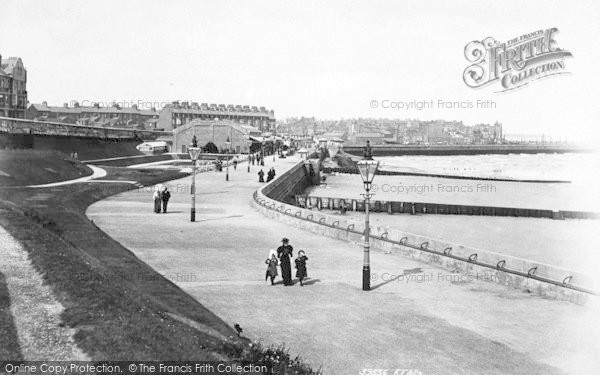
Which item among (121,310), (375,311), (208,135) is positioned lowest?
(375,311)

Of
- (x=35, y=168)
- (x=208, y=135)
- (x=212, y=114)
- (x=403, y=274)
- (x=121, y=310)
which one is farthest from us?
(x=212, y=114)

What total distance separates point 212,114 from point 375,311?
158m

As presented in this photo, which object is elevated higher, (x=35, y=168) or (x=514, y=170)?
(x=35, y=168)

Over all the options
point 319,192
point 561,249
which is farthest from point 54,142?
point 561,249

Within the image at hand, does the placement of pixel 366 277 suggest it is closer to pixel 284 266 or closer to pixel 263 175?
pixel 284 266

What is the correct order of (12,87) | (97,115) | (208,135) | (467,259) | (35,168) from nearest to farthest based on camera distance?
(467,259) < (35,168) < (12,87) < (208,135) < (97,115)

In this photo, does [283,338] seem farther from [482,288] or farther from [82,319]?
[482,288]

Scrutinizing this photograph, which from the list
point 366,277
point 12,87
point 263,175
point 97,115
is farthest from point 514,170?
point 366,277

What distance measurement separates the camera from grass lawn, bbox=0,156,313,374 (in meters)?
9.73

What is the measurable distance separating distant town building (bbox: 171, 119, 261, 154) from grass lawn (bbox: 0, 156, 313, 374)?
84.9m

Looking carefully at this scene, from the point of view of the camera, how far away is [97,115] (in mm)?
161375

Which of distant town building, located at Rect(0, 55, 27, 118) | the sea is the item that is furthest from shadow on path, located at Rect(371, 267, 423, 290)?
distant town building, located at Rect(0, 55, 27, 118)

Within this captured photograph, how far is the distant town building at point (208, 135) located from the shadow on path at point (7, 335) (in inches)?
3660

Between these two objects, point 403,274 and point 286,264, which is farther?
point 403,274
